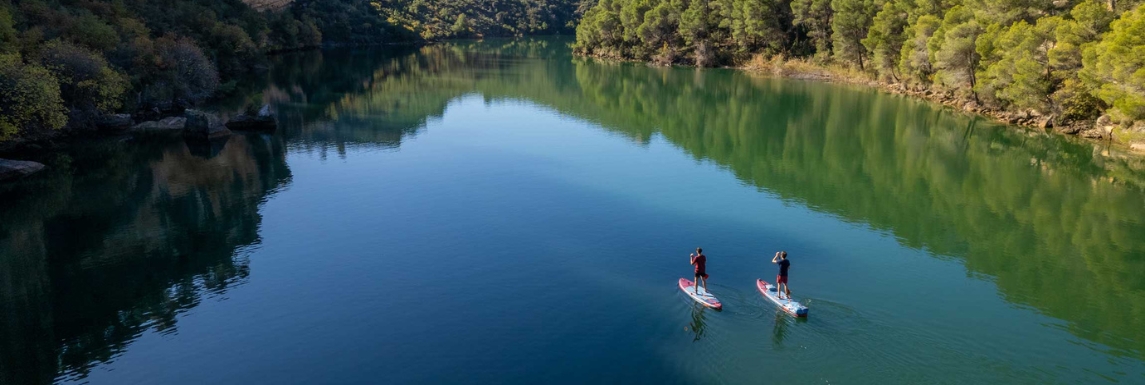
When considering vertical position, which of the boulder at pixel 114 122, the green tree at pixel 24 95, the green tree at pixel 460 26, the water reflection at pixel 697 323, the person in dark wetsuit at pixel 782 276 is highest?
the green tree at pixel 460 26

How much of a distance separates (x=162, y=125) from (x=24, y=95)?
1339 centimetres

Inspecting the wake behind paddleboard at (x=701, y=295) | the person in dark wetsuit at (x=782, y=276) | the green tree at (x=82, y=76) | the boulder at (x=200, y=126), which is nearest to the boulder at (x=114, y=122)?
the green tree at (x=82, y=76)

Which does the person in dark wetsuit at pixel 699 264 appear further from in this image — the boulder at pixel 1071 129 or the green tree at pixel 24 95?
the boulder at pixel 1071 129

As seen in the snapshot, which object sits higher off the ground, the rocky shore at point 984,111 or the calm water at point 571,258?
the rocky shore at point 984,111

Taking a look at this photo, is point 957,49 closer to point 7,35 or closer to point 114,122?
point 114,122

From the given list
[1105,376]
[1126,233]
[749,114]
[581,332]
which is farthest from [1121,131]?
[581,332]

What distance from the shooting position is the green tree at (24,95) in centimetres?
3572

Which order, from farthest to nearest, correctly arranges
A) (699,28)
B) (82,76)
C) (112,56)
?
(699,28) < (112,56) < (82,76)

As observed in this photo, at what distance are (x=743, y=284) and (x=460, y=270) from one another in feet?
28.8

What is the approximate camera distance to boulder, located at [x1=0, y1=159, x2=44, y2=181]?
117ft

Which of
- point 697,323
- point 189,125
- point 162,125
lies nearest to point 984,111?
point 697,323

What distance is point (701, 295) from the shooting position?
21016 mm

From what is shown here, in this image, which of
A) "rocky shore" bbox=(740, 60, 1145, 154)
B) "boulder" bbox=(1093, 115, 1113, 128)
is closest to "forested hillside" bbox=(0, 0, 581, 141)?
"rocky shore" bbox=(740, 60, 1145, 154)

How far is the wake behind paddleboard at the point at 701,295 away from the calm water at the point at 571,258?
0.44 m
